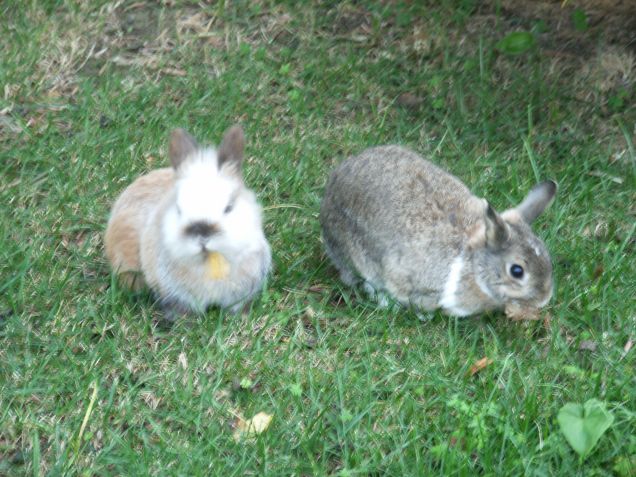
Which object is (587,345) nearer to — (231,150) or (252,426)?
(252,426)

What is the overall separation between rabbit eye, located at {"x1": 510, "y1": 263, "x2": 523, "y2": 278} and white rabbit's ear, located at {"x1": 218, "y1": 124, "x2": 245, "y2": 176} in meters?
1.35

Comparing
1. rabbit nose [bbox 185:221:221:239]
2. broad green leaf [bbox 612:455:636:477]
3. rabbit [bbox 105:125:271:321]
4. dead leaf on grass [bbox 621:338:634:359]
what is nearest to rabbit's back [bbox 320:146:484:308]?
rabbit [bbox 105:125:271:321]

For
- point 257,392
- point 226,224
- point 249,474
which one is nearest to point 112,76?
point 226,224

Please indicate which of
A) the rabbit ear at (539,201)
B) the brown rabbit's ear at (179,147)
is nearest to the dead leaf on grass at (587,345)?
the rabbit ear at (539,201)

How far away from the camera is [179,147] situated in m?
4.57

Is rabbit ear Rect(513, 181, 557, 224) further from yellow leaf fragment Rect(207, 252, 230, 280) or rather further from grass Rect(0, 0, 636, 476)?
yellow leaf fragment Rect(207, 252, 230, 280)

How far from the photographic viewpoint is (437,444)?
13.0 ft

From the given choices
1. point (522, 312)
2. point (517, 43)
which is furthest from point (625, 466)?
point (517, 43)

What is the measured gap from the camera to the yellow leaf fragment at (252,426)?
4.02 m

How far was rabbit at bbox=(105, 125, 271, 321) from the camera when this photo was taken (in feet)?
14.3

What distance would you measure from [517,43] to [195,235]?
120 inches

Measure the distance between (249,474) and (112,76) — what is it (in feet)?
11.2

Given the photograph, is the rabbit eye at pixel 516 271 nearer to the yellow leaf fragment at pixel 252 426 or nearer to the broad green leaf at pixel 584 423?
the broad green leaf at pixel 584 423

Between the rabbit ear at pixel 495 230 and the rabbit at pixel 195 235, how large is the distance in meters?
1.04
